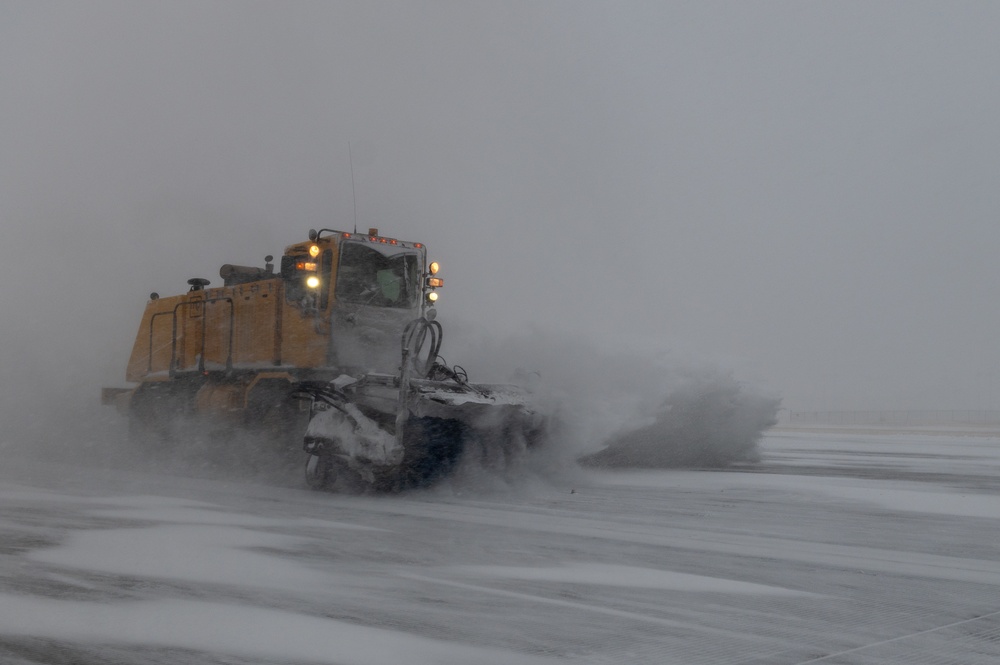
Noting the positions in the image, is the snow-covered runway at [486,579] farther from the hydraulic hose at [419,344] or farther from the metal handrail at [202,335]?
the metal handrail at [202,335]

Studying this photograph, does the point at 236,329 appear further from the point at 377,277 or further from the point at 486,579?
the point at 486,579

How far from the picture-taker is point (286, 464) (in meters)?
13.9

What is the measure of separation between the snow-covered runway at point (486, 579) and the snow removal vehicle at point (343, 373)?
0.69 metres

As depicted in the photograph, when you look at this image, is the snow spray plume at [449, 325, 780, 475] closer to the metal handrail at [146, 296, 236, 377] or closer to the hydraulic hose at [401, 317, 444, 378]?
the hydraulic hose at [401, 317, 444, 378]

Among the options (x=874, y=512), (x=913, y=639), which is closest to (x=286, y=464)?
(x=874, y=512)

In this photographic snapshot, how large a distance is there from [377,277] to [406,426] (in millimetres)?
2805

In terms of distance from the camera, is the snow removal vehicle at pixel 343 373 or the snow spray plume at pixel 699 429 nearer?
the snow removal vehicle at pixel 343 373

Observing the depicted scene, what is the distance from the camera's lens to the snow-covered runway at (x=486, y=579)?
4707 mm

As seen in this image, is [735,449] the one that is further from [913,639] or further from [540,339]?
[913,639]

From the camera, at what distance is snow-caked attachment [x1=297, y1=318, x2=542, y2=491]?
37.3 ft

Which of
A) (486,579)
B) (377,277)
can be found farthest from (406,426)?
(486,579)

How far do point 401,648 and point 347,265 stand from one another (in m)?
9.06

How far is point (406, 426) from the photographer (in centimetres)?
1142

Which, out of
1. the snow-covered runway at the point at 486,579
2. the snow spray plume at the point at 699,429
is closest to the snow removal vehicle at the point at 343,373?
the snow-covered runway at the point at 486,579
